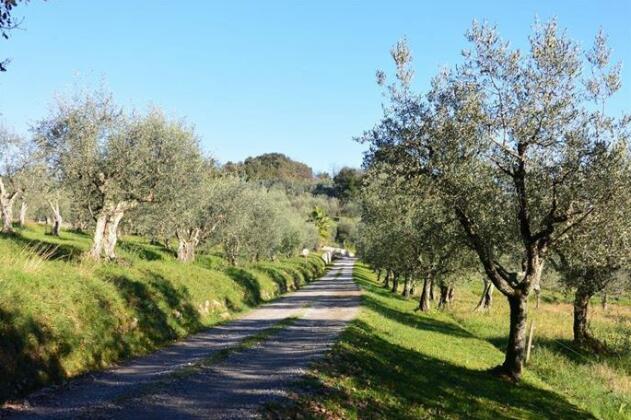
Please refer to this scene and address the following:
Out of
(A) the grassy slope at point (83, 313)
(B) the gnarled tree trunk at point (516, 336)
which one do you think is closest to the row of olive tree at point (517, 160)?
(B) the gnarled tree trunk at point (516, 336)

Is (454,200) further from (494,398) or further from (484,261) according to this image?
(494,398)

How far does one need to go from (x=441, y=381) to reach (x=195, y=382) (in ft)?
32.2

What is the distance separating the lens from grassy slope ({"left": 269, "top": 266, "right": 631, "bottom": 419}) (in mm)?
15453

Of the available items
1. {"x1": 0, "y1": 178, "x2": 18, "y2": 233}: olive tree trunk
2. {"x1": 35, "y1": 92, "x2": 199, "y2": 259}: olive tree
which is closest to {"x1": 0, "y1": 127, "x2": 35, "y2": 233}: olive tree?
{"x1": 0, "y1": 178, "x2": 18, "y2": 233}: olive tree trunk

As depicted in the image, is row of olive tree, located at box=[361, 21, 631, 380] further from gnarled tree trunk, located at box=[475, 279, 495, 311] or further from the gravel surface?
gnarled tree trunk, located at box=[475, 279, 495, 311]

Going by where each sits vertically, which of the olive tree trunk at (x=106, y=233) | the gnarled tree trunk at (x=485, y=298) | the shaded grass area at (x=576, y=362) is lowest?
the shaded grass area at (x=576, y=362)

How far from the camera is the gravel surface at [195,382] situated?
40.5 ft

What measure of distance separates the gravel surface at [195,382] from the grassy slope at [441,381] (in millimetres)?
1058

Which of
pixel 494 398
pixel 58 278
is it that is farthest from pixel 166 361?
pixel 494 398

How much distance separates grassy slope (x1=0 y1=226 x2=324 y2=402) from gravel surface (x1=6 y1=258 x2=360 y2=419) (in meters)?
0.76

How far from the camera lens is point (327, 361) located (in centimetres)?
1886

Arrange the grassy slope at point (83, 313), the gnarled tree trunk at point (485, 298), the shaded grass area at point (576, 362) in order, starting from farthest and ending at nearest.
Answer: the gnarled tree trunk at point (485, 298), the shaded grass area at point (576, 362), the grassy slope at point (83, 313)

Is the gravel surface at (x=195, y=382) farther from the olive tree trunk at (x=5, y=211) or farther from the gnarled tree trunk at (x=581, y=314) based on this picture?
the olive tree trunk at (x=5, y=211)

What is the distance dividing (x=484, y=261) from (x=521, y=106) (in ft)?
21.0
